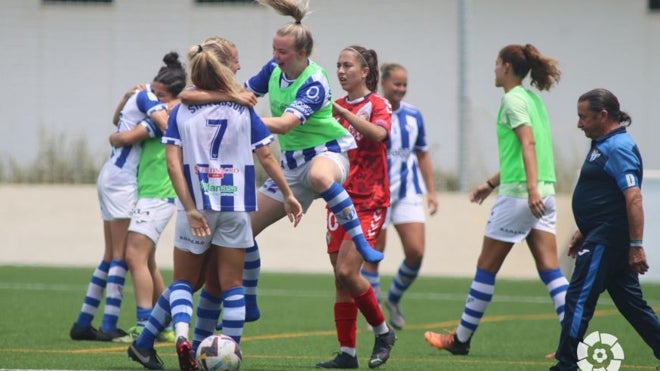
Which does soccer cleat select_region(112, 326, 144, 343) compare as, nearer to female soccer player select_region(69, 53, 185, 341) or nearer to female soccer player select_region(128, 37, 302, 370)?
female soccer player select_region(69, 53, 185, 341)

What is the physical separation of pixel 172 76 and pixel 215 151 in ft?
9.31

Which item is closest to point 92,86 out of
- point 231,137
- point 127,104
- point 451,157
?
point 451,157

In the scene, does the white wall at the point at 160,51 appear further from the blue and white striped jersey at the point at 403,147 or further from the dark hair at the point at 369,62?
the dark hair at the point at 369,62

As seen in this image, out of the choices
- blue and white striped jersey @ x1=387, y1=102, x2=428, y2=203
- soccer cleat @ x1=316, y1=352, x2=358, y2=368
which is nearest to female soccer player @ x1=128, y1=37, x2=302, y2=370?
soccer cleat @ x1=316, y1=352, x2=358, y2=368

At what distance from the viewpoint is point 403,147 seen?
12.5 metres

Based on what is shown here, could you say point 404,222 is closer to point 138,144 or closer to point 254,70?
point 138,144

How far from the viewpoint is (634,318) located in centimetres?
780

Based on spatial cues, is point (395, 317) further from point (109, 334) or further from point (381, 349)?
point (381, 349)

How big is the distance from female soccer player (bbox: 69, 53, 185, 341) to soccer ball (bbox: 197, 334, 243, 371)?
3.01 metres

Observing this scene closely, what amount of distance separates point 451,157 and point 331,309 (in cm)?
593

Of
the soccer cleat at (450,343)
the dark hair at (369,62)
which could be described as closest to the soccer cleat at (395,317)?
the soccer cleat at (450,343)

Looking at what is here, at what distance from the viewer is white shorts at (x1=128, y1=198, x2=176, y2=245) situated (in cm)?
988

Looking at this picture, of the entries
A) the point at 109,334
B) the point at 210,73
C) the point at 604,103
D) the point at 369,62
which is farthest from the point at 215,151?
the point at 109,334

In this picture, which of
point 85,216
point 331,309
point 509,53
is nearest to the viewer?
point 509,53
